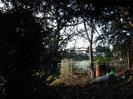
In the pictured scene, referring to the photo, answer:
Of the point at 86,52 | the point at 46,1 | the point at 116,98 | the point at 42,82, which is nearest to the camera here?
the point at 42,82

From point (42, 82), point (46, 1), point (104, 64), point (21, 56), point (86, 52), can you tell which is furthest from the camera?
point (86, 52)

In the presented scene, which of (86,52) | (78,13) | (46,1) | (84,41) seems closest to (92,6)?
(78,13)

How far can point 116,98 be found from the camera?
1443 cm

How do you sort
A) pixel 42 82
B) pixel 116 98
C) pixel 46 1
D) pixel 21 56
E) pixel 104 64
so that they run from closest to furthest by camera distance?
pixel 21 56 → pixel 42 82 → pixel 46 1 → pixel 116 98 → pixel 104 64

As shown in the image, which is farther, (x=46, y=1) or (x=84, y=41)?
(x=84, y=41)

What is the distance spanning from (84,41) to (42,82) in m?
19.0

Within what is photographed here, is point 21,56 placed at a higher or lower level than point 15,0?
lower

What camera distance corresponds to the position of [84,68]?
1188 inches

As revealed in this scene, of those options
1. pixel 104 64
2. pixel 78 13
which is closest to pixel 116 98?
pixel 78 13

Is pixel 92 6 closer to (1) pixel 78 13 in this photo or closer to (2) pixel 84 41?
(1) pixel 78 13

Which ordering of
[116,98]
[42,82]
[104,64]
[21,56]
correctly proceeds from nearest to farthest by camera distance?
[21,56], [42,82], [116,98], [104,64]

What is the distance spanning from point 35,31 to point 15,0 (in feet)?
2.71

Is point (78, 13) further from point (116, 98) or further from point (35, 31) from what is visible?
point (116, 98)

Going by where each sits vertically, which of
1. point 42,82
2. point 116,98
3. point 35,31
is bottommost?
point 116,98
